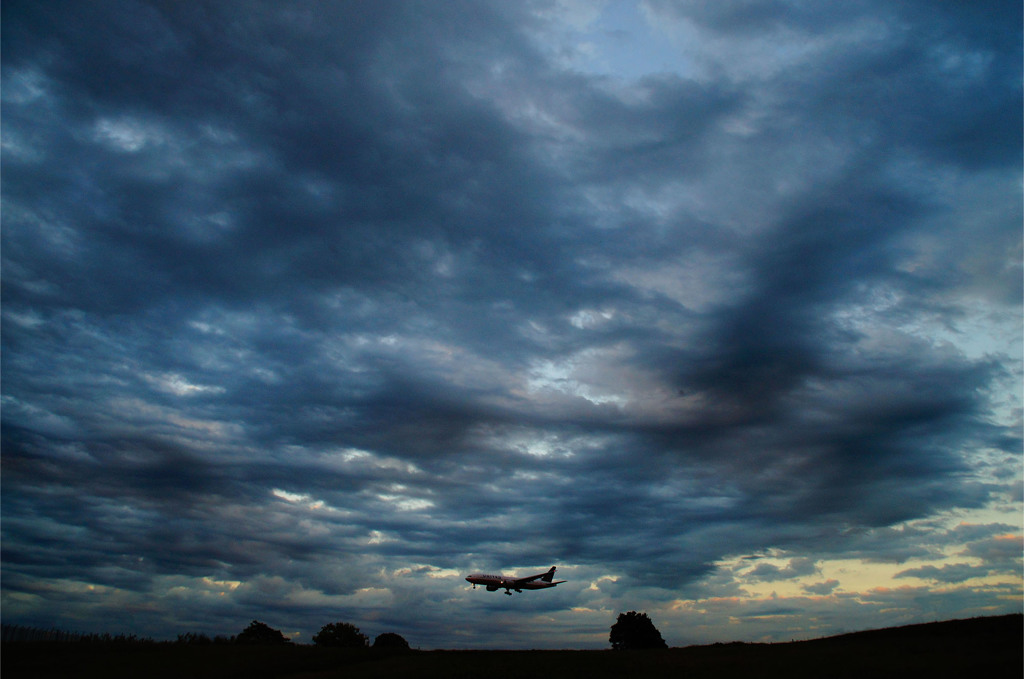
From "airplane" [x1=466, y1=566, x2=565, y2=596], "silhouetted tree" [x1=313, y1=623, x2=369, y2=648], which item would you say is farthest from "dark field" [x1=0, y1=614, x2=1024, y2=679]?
"silhouetted tree" [x1=313, y1=623, x2=369, y2=648]

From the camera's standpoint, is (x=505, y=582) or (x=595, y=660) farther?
(x=505, y=582)

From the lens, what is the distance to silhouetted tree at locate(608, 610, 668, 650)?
128250 mm

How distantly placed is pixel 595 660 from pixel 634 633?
78440mm

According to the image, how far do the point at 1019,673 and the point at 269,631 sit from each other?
160 metres

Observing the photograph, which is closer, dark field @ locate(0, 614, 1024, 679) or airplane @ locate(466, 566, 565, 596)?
dark field @ locate(0, 614, 1024, 679)

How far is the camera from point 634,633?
130m

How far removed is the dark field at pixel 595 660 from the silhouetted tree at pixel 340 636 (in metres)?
86.2

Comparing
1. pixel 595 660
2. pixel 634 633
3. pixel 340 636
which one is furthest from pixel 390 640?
pixel 595 660

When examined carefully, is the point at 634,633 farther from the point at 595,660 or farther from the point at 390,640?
the point at 595,660

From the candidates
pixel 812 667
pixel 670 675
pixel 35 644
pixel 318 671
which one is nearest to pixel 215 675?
pixel 318 671

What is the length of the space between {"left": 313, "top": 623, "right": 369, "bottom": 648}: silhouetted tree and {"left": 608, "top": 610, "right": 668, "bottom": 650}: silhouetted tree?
65.0 meters

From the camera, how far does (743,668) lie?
2108 inches

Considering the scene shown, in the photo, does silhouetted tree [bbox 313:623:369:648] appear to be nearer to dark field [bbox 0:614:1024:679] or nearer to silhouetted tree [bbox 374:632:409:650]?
silhouetted tree [bbox 374:632:409:650]

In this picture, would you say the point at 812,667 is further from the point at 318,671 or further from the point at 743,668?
the point at 318,671
